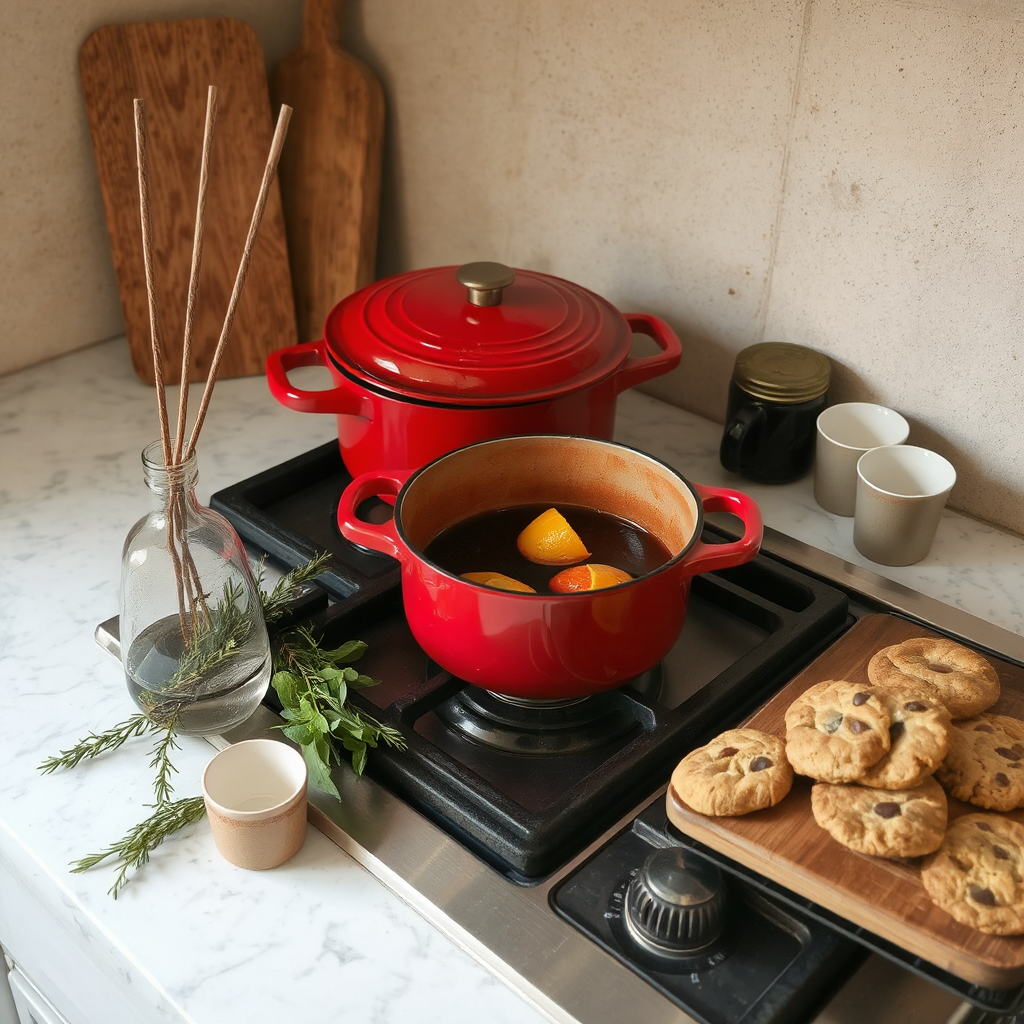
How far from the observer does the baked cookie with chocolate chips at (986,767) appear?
66cm

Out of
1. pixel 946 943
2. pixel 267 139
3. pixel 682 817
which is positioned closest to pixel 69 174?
pixel 267 139

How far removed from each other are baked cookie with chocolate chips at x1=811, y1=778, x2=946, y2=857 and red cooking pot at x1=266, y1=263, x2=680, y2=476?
386mm

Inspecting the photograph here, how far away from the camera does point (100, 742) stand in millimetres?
823

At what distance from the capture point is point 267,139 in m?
1.30

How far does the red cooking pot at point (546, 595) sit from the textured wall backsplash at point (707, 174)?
1.14 feet

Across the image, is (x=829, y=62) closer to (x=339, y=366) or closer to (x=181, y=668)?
(x=339, y=366)

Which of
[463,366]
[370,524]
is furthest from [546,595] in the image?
[463,366]

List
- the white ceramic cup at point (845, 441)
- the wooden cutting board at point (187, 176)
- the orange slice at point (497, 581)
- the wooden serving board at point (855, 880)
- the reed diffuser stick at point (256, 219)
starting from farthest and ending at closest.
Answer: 1. the wooden cutting board at point (187, 176)
2. the white ceramic cup at point (845, 441)
3. the orange slice at point (497, 581)
4. the reed diffuser stick at point (256, 219)
5. the wooden serving board at point (855, 880)

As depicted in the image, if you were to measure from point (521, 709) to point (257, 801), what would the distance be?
0.21 metres

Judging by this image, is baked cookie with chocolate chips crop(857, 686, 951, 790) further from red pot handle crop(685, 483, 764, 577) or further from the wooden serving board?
red pot handle crop(685, 483, 764, 577)

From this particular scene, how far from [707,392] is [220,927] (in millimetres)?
797

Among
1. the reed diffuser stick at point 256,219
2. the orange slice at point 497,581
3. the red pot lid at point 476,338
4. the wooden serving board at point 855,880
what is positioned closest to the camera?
A: the wooden serving board at point 855,880

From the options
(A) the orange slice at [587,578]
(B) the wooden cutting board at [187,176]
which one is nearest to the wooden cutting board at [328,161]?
(B) the wooden cutting board at [187,176]

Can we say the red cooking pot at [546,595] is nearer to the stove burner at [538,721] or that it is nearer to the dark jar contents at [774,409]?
the stove burner at [538,721]
